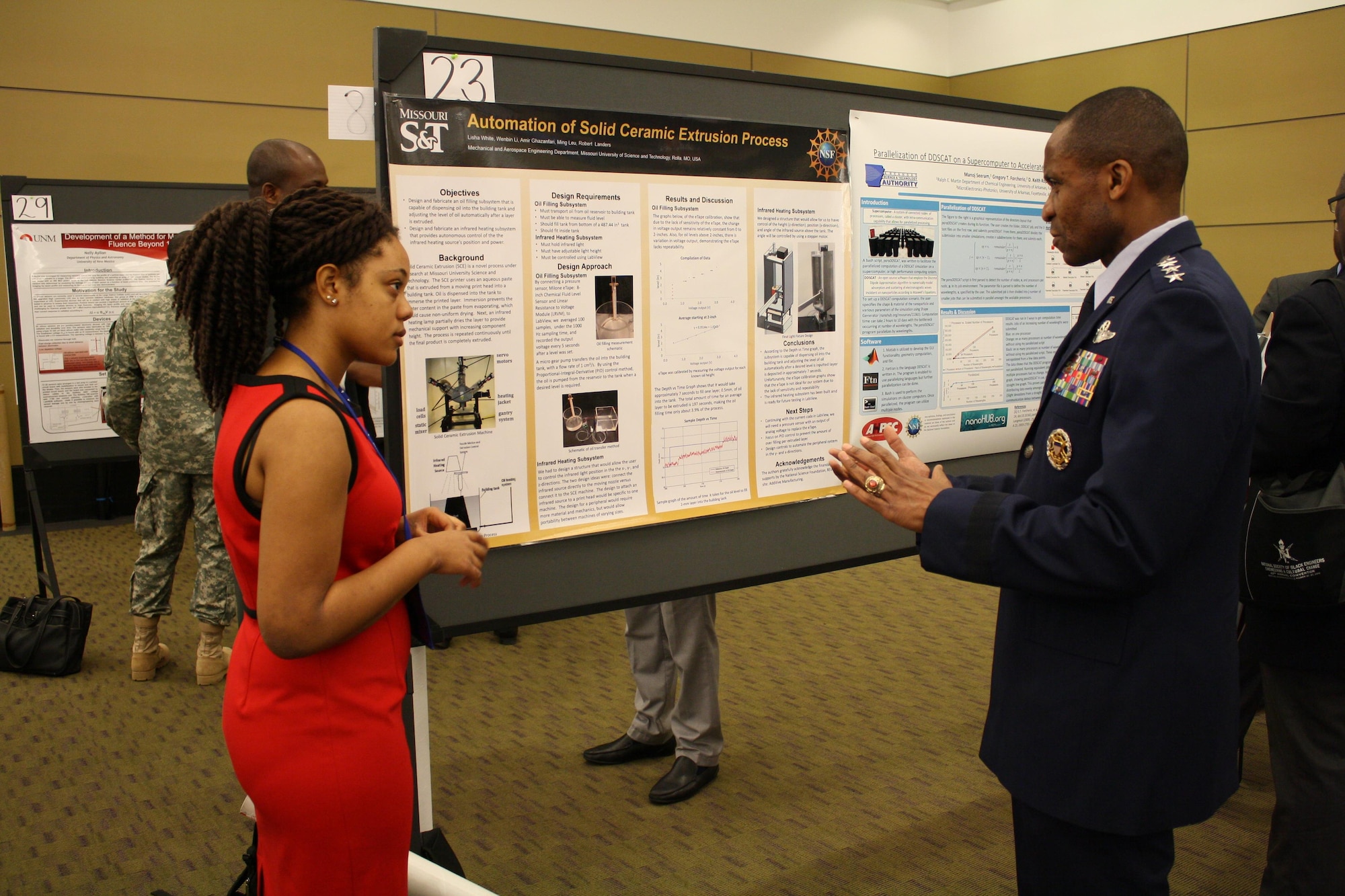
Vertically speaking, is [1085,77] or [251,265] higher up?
[1085,77]

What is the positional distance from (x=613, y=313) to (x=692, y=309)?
0.16 metres

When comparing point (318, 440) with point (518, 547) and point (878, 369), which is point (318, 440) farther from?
point (878, 369)

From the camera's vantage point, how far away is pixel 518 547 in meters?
1.59

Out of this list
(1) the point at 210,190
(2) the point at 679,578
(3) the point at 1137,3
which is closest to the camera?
(2) the point at 679,578

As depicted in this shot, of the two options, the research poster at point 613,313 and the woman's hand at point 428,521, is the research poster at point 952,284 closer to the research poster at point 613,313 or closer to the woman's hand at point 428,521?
the research poster at point 613,313

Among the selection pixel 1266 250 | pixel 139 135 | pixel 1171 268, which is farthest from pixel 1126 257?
pixel 1266 250

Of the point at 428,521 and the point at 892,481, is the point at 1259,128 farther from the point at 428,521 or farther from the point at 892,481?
the point at 428,521

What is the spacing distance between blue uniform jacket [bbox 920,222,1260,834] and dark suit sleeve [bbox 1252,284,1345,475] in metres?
0.70

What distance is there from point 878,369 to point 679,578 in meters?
0.62

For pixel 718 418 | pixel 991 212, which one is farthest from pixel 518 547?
pixel 991 212

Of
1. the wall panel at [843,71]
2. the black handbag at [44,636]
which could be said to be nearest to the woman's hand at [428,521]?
the black handbag at [44,636]

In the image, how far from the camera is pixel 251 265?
1175 millimetres

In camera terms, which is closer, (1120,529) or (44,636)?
(1120,529)

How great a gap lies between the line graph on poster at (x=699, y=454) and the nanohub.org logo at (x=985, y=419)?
2.11ft
